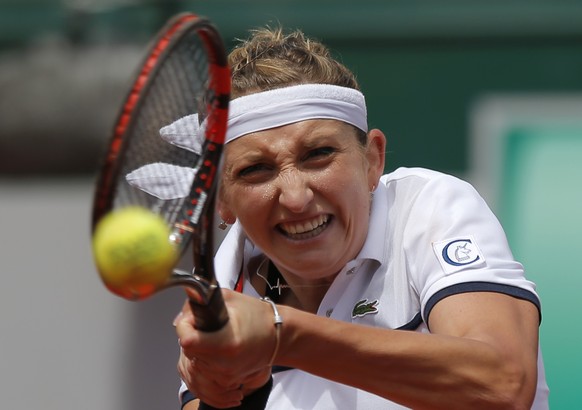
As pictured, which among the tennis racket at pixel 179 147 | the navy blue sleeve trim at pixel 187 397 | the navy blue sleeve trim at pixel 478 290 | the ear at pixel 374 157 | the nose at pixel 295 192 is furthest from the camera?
the navy blue sleeve trim at pixel 187 397

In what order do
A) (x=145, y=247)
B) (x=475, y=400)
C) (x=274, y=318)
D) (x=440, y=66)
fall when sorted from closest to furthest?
(x=145, y=247)
(x=274, y=318)
(x=475, y=400)
(x=440, y=66)

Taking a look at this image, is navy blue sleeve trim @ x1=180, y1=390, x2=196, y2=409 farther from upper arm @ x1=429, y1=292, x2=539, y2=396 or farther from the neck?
upper arm @ x1=429, y1=292, x2=539, y2=396

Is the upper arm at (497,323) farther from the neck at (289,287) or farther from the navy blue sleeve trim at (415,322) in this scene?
the neck at (289,287)

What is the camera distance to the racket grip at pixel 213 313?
2.26 meters

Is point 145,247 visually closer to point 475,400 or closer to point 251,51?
point 475,400

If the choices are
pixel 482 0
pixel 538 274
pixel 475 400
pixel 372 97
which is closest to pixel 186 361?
pixel 475 400

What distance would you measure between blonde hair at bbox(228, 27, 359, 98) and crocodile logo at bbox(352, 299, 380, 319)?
54cm

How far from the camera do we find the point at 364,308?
2.97 metres

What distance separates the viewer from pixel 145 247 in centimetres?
210

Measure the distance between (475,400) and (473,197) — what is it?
574 mm

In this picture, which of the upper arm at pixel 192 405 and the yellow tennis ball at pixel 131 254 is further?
the upper arm at pixel 192 405

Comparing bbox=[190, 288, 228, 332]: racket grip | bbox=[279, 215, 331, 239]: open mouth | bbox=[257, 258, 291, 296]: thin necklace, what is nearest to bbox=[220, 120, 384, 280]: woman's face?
bbox=[279, 215, 331, 239]: open mouth

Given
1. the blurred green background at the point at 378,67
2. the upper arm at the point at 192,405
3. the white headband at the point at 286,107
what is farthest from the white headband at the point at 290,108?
the blurred green background at the point at 378,67

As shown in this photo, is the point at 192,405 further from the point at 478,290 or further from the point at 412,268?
the point at 478,290
